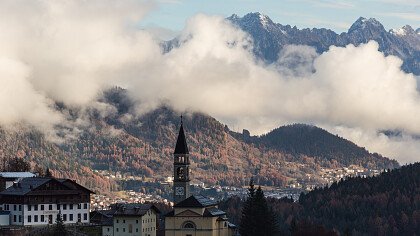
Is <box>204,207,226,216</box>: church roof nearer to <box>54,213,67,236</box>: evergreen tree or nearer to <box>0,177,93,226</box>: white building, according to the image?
<box>0,177,93,226</box>: white building

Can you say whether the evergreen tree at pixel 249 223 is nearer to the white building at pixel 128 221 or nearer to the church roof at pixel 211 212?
the church roof at pixel 211 212

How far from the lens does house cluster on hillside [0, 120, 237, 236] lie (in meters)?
187

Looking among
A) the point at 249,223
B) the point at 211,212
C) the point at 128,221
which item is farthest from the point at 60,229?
the point at 249,223

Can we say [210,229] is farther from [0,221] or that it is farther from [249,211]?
[0,221]

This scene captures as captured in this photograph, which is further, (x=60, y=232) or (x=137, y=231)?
(x=137, y=231)

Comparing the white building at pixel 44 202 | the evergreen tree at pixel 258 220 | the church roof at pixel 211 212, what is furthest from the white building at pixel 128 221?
the evergreen tree at pixel 258 220

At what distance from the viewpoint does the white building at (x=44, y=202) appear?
187 metres

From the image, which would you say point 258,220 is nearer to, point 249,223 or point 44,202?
Answer: point 249,223

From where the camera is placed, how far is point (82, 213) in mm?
194500

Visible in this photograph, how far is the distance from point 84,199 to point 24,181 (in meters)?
9.76

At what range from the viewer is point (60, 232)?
6811 inches

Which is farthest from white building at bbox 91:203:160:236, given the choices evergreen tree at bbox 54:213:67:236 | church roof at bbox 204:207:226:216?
evergreen tree at bbox 54:213:67:236

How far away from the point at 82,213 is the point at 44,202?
25.3 feet

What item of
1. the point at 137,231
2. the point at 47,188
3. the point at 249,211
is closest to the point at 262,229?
the point at 249,211
